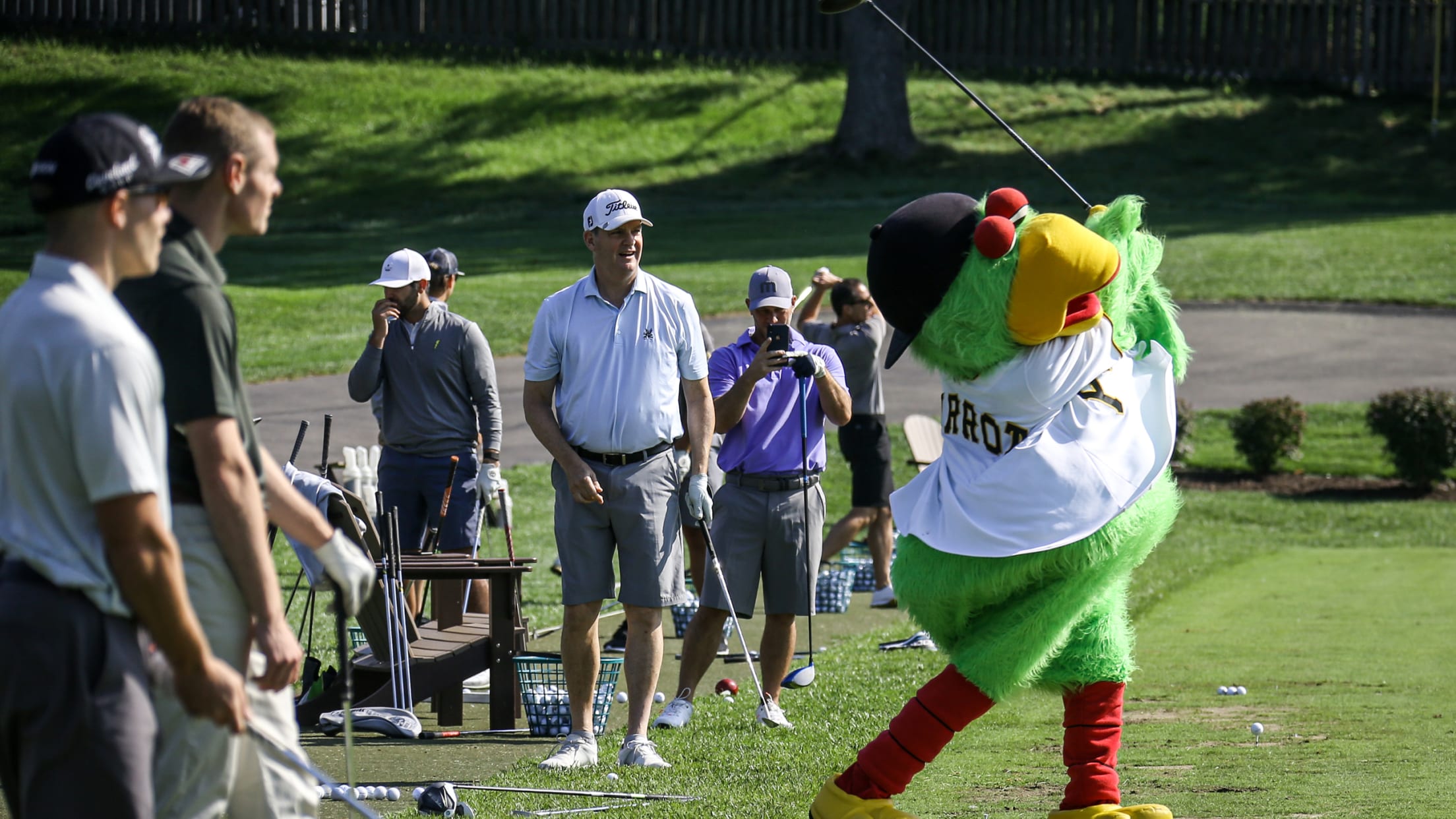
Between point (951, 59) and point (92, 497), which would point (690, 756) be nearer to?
point (92, 497)

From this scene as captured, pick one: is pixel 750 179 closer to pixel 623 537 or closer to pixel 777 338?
pixel 777 338

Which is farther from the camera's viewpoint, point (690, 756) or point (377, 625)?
point (377, 625)

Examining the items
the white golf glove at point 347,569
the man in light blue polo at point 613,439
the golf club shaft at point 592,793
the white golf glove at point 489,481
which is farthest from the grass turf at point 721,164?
the white golf glove at point 347,569

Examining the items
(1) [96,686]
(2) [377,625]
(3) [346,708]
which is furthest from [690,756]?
(1) [96,686]

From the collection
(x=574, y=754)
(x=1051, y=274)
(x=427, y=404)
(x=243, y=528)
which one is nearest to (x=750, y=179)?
(x=427, y=404)

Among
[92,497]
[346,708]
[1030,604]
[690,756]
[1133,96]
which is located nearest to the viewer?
[92,497]

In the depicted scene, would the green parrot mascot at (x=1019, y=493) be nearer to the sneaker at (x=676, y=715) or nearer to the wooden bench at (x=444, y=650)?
the sneaker at (x=676, y=715)

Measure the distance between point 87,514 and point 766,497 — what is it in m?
4.65

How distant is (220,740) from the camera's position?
321 centimetres

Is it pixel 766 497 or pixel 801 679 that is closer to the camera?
pixel 766 497

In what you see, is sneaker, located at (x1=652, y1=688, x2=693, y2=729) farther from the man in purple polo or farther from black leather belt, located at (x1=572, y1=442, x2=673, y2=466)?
black leather belt, located at (x1=572, y1=442, x2=673, y2=466)

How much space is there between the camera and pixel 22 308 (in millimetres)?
2855

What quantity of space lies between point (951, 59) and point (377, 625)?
2745 cm

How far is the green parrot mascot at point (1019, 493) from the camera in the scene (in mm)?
4648
